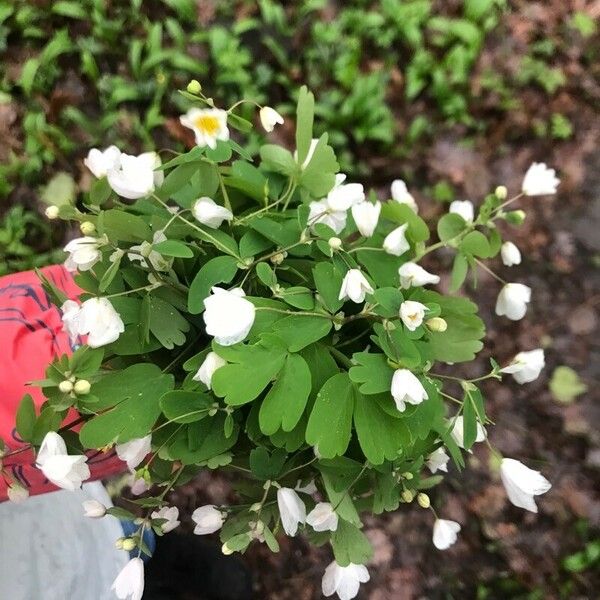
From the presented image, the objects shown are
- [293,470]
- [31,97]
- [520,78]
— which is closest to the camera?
[293,470]

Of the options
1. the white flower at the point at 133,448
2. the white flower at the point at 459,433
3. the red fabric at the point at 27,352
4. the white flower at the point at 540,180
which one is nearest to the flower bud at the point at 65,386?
the white flower at the point at 133,448

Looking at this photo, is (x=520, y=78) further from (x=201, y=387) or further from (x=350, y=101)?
(x=201, y=387)

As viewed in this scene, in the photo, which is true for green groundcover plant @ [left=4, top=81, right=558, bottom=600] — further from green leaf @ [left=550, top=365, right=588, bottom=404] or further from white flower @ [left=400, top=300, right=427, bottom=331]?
green leaf @ [left=550, top=365, right=588, bottom=404]

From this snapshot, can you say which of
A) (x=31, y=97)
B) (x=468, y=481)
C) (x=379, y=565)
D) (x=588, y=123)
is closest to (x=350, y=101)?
(x=588, y=123)

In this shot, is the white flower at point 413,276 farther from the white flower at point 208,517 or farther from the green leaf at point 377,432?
the white flower at point 208,517

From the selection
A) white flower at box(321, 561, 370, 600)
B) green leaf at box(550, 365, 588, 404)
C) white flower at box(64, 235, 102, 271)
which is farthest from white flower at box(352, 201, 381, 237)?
green leaf at box(550, 365, 588, 404)

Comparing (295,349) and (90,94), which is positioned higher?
(295,349)

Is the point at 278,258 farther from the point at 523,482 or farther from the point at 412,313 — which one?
the point at 523,482
